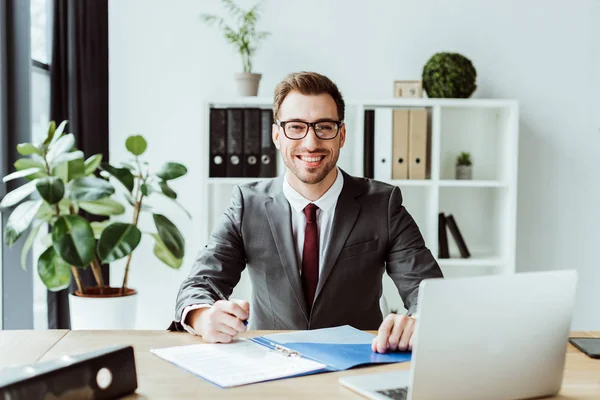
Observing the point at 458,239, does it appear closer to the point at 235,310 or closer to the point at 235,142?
the point at 235,142

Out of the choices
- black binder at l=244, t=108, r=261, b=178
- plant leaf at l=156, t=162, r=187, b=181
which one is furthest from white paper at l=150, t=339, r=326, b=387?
black binder at l=244, t=108, r=261, b=178

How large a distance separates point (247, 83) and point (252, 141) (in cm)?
30

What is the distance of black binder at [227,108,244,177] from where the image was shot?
324 centimetres

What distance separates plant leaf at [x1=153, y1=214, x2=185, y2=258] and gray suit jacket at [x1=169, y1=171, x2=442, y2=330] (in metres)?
0.97

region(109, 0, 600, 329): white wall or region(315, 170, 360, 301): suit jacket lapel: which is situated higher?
region(109, 0, 600, 329): white wall

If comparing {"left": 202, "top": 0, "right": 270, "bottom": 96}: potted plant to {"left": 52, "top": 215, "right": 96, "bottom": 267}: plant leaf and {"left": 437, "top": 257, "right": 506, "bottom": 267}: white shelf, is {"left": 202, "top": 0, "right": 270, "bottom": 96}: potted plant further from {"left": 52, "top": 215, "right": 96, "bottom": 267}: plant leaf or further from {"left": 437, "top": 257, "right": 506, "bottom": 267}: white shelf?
{"left": 437, "top": 257, "right": 506, "bottom": 267}: white shelf

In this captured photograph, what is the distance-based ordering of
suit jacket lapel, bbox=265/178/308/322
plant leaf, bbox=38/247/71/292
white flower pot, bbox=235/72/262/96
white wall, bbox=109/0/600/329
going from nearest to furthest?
1. suit jacket lapel, bbox=265/178/308/322
2. plant leaf, bbox=38/247/71/292
3. white flower pot, bbox=235/72/262/96
4. white wall, bbox=109/0/600/329

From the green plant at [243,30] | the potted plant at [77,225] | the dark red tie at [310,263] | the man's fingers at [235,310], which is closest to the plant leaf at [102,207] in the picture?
the potted plant at [77,225]

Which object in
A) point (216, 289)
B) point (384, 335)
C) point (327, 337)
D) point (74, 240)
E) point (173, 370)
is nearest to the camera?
point (173, 370)

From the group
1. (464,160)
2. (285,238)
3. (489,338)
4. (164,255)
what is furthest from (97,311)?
(489,338)

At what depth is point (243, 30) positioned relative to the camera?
11.0 ft

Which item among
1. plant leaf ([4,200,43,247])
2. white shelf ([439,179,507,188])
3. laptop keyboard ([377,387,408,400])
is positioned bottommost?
laptop keyboard ([377,387,408,400])

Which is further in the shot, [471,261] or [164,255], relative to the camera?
[471,261]

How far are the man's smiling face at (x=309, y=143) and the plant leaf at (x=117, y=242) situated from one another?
109 cm
